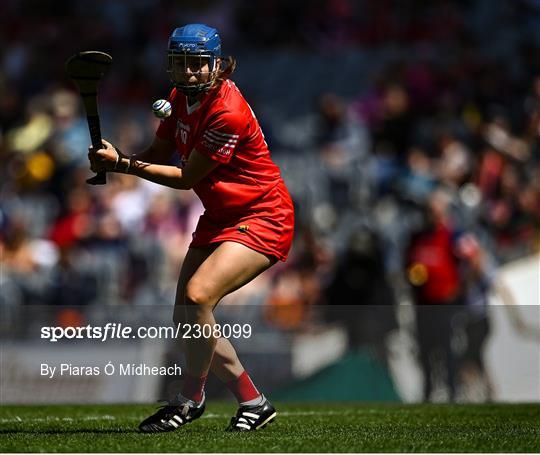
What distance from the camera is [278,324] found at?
11352 millimetres

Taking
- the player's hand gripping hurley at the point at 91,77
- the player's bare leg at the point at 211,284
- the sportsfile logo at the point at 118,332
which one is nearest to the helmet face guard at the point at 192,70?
the player's hand gripping hurley at the point at 91,77

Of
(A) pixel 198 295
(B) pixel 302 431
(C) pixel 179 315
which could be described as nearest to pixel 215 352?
(C) pixel 179 315

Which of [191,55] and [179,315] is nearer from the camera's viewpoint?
[191,55]

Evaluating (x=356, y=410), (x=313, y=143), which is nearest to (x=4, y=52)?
(x=313, y=143)

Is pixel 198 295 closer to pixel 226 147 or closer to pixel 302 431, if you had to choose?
pixel 226 147

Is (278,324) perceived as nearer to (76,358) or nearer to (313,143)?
(76,358)

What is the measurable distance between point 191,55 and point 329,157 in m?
7.18

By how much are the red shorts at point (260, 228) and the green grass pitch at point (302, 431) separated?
3.43 feet

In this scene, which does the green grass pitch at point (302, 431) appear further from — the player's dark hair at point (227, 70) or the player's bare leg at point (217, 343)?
the player's dark hair at point (227, 70)

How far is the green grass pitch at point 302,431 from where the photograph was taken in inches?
255

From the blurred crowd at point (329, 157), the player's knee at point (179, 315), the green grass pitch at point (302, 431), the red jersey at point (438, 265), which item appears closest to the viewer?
the green grass pitch at point (302, 431)

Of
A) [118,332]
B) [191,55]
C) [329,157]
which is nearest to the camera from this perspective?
[191,55]

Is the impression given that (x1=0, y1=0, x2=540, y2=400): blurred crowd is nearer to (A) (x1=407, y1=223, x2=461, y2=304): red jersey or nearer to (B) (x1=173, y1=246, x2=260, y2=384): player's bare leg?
(A) (x1=407, y1=223, x2=461, y2=304): red jersey

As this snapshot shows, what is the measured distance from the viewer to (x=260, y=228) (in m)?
7.31
